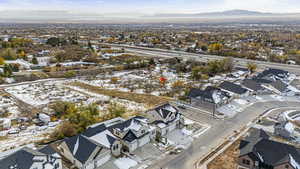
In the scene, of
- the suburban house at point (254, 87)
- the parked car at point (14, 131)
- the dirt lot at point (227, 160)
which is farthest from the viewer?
the suburban house at point (254, 87)

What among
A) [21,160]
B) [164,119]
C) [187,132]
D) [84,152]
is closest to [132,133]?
[164,119]

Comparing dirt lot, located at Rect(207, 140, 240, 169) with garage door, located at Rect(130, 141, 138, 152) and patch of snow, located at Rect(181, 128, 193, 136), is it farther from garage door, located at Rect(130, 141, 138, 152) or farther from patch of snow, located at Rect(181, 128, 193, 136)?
garage door, located at Rect(130, 141, 138, 152)

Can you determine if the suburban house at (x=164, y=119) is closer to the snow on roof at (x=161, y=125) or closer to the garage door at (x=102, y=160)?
the snow on roof at (x=161, y=125)

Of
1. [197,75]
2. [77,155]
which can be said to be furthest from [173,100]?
[77,155]

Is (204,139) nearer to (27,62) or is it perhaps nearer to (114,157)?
(114,157)

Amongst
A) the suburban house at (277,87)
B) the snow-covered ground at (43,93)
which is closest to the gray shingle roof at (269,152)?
the suburban house at (277,87)

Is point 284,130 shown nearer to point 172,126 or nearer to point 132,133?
point 172,126
